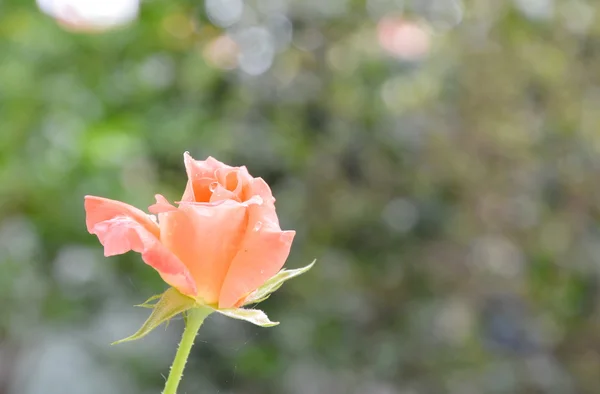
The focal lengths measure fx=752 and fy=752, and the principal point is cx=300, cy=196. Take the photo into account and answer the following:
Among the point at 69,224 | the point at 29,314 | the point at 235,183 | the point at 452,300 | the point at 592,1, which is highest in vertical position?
the point at 592,1

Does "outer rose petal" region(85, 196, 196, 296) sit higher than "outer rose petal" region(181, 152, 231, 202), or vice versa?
"outer rose petal" region(181, 152, 231, 202)

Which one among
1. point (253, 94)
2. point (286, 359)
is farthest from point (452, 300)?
point (253, 94)

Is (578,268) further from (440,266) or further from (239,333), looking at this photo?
(239,333)

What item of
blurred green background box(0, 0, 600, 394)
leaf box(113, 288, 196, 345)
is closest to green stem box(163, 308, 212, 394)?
leaf box(113, 288, 196, 345)

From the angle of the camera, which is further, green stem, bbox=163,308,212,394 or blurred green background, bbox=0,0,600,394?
blurred green background, bbox=0,0,600,394

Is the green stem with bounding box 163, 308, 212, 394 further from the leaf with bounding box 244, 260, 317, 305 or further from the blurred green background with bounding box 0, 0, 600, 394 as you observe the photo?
the blurred green background with bounding box 0, 0, 600, 394

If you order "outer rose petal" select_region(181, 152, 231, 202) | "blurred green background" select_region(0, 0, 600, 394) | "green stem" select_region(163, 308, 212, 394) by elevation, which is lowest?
"green stem" select_region(163, 308, 212, 394)

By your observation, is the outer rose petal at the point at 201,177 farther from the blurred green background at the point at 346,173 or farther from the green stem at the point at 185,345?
the blurred green background at the point at 346,173
